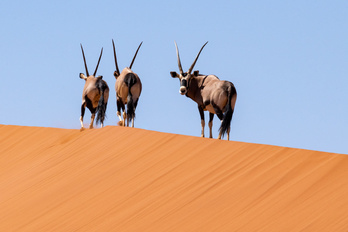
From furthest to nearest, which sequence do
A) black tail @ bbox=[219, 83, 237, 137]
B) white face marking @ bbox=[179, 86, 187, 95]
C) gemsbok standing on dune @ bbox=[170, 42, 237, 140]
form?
white face marking @ bbox=[179, 86, 187, 95] < gemsbok standing on dune @ bbox=[170, 42, 237, 140] < black tail @ bbox=[219, 83, 237, 137]

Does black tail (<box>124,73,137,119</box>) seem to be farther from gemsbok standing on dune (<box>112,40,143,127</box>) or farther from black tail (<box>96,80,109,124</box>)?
black tail (<box>96,80,109,124</box>)

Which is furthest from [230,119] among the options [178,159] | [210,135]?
[178,159]

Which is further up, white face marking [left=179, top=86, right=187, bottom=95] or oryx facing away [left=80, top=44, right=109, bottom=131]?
oryx facing away [left=80, top=44, right=109, bottom=131]

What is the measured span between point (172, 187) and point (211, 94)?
4646 mm

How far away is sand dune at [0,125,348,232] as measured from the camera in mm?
9609

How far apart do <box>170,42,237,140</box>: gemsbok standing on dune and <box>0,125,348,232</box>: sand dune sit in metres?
1.74

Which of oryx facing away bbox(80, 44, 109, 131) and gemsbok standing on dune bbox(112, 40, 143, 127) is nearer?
gemsbok standing on dune bbox(112, 40, 143, 127)

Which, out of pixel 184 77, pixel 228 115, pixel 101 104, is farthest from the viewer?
pixel 101 104

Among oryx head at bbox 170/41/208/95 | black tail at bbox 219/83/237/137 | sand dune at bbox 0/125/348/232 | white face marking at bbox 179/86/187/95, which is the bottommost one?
sand dune at bbox 0/125/348/232

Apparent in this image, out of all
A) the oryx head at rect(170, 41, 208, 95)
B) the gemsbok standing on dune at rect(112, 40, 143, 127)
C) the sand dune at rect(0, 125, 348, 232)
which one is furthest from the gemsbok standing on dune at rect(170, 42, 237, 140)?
the sand dune at rect(0, 125, 348, 232)

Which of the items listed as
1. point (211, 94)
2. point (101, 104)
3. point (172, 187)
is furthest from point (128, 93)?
point (172, 187)

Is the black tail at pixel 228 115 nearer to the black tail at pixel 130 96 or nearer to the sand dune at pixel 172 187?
the sand dune at pixel 172 187

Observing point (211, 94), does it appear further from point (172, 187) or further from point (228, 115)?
point (172, 187)

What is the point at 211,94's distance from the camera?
1582cm
